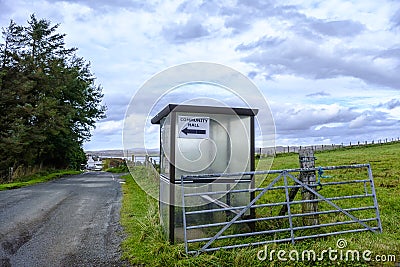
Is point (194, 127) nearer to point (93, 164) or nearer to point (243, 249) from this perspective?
point (243, 249)

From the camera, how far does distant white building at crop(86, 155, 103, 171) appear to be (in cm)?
5198

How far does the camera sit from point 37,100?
24.9 m

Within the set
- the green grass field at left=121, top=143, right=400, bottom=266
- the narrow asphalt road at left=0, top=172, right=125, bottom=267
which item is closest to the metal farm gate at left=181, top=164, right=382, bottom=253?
the green grass field at left=121, top=143, right=400, bottom=266

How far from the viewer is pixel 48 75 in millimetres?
25922

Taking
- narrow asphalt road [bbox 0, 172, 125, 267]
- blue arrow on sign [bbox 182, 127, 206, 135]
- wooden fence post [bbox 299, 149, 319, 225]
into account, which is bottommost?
narrow asphalt road [bbox 0, 172, 125, 267]

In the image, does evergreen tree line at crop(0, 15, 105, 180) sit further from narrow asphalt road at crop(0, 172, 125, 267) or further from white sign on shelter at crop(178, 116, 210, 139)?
white sign on shelter at crop(178, 116, 210, 139)

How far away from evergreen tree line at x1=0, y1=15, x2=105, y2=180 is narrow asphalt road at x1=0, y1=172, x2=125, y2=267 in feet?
38.8

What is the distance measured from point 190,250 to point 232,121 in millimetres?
2338

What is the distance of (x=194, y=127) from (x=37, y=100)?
21.8 metres

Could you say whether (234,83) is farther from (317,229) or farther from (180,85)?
(317,229)

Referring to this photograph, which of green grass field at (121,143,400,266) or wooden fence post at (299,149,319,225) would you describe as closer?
green grass field at (121,143,400,266)

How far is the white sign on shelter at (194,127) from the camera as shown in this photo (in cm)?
600

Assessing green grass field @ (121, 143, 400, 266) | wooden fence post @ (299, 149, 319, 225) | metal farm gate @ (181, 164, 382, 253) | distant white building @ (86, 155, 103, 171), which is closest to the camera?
green grass field @ (121, 143, 400, 266)

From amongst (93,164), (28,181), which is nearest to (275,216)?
(28,181)
